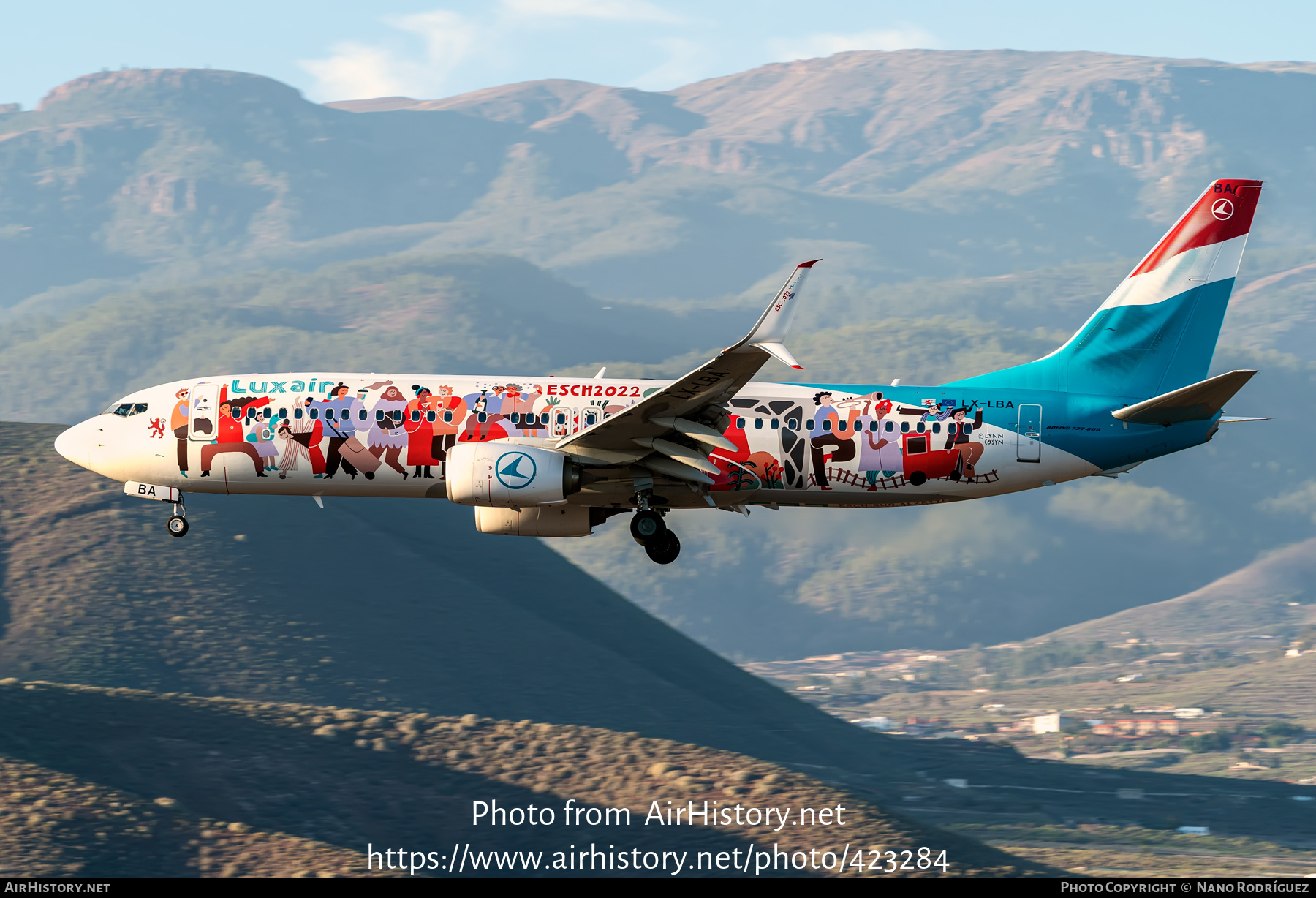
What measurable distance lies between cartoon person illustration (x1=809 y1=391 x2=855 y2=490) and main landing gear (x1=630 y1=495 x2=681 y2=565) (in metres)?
5.26

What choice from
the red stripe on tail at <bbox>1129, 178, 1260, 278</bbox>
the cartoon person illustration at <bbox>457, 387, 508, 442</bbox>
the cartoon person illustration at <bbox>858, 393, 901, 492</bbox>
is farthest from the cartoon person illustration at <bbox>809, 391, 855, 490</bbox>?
the red stripe on tail at <bbox>1129, 178, 1260, 278</bbox>

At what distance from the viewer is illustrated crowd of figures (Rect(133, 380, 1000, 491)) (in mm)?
44844

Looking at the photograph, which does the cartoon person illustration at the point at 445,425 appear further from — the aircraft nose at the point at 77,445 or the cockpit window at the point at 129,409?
the aircraft nose at the point at 77,445

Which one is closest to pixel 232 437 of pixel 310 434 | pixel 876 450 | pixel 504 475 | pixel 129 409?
pixel 310 434

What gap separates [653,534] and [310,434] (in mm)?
11883

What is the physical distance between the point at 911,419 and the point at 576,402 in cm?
1122

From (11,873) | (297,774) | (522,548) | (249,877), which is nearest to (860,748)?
(522,548)

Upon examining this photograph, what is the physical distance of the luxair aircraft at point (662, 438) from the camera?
44.8 m

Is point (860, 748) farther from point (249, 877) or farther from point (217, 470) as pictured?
point (217, 470)

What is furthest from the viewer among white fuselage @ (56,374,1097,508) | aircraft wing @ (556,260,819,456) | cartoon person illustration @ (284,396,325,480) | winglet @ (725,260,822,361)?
cartoon person illustration @ (284,396,325,480)

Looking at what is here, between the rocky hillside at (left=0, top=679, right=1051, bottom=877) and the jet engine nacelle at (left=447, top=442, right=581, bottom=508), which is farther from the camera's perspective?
the rocky hillside at (left=0, top=679, right=1051, bottom=877)

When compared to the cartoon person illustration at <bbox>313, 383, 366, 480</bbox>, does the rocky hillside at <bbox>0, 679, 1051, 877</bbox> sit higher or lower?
lower

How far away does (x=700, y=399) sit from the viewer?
40.9 m

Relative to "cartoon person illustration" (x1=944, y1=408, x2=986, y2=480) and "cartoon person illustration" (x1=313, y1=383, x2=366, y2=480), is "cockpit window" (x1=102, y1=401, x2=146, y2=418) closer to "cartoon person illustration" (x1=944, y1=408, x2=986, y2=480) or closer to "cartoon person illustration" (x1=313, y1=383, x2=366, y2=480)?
"cartoon person illustration" (x1=313, y1=383, x2=366, y2=480)
